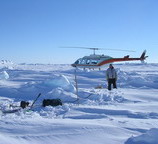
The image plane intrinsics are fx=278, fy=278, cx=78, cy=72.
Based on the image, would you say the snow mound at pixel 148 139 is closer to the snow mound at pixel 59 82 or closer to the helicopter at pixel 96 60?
the snow mound at pixel 59 82

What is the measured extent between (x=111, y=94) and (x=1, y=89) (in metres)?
6.66

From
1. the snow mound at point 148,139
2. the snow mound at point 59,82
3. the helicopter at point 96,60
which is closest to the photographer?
the snow mound at point 148,139

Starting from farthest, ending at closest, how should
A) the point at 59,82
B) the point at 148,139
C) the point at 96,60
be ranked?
the point at 96,60 → the point at 59,82 → the point at 148,139

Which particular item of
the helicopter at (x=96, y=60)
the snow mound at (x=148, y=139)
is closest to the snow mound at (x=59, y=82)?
the helicopter at (x=96, y=60)

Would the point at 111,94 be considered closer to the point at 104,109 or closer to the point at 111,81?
the point at 111,81

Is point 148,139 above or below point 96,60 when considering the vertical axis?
below

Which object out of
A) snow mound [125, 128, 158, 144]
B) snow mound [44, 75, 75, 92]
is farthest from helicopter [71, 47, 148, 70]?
snow mound [125, 128, 158, 144]

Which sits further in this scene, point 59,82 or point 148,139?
point 59,82

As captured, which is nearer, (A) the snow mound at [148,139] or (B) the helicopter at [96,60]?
(A) the snow mound at [148,139]

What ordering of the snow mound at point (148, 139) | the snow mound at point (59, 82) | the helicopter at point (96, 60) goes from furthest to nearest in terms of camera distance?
the helicopter at point (96, 60) → the snow mound at point (59, 82) → the snow mound at point (148, 139)

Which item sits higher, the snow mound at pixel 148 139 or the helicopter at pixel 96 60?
the helicopter at pixel 96 60

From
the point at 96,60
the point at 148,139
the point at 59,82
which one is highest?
the point at 96,60

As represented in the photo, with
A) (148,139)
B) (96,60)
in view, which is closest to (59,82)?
(96,60)

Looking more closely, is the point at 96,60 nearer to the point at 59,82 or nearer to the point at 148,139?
the point at 59,82
